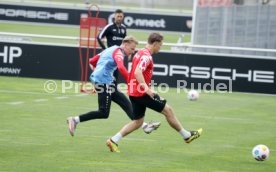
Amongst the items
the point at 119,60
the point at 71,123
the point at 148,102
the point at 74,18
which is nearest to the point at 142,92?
the point at 148,102

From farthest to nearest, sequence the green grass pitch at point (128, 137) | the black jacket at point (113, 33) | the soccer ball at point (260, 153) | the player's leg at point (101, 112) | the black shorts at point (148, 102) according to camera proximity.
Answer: the black jacket at point (113, 33)
the player's leg at point (101, 112)
the black shorts at point (148, 102)
the soccer ball at point (260, 153)
the green grass pitch at point (128, 137)

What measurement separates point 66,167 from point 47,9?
36.9 meters

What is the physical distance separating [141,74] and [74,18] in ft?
116

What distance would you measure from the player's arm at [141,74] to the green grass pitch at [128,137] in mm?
1034

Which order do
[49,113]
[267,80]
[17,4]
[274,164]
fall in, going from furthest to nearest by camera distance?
[17,4]
[267,80]
[49,113]
[274,164]

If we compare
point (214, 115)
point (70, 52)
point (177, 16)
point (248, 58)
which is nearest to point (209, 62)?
point (248, 58)

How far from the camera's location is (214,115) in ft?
63.6

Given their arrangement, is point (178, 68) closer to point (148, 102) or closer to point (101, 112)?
point (101, 112)

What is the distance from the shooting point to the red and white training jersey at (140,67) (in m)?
13.1

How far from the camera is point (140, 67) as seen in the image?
42.7 feet

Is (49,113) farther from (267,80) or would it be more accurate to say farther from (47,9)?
(47,9)

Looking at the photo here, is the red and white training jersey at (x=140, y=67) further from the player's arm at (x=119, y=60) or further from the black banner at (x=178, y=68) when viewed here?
the black banner at (x=178, y=68)

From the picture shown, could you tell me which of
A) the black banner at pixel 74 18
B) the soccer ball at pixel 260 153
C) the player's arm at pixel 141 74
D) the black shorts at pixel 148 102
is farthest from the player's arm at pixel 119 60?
the black banner at pixel 74 18

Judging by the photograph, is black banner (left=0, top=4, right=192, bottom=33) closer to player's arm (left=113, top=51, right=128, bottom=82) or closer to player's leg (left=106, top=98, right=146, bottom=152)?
player's arm (left=113, top=51, right=128, bottom=82)
